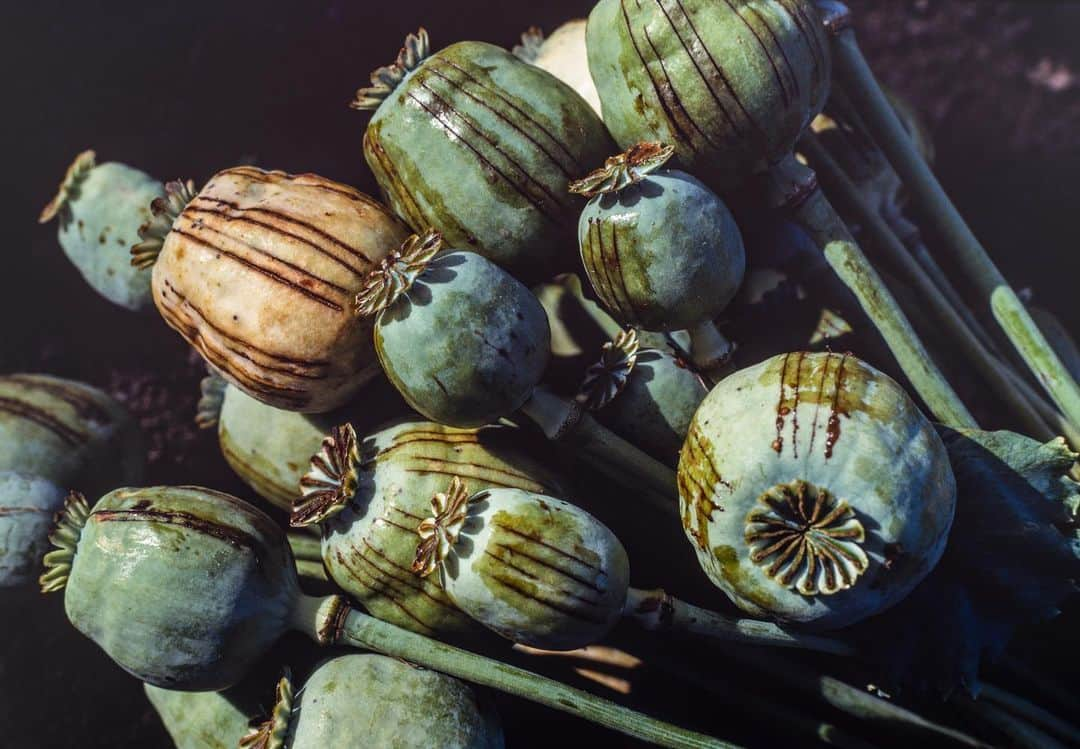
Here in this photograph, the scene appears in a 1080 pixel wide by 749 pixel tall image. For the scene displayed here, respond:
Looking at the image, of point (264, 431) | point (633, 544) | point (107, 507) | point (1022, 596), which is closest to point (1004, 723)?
point (1022, 596)

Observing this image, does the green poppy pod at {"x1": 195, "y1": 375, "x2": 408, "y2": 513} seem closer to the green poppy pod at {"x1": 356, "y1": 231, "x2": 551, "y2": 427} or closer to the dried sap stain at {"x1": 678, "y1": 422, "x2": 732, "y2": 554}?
the green poppy pod at {"x1": 356, "y1": 231, "x2": 551, "y2": 427}

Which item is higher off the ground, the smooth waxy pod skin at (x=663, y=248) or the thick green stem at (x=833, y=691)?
the smooth waxy pod skin at (x=663, y=248)

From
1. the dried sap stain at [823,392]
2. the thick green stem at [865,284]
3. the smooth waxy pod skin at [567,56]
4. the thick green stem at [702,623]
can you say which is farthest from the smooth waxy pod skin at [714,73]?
the thick green stem at [702,623]

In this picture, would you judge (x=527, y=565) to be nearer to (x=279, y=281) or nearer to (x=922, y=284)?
(x=279, y=281)

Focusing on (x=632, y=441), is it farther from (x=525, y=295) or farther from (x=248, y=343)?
(x=248, y=343)

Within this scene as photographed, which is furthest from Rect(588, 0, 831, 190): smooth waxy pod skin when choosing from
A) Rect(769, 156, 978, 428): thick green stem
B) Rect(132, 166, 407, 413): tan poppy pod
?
Rect(132, 166, 407, 413): tan poppy pod

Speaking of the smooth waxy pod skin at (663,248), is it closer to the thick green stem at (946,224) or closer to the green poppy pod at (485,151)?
the green poppy pod at (485,151)

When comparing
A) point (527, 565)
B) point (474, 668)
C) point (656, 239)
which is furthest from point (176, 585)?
point (656, 239)
